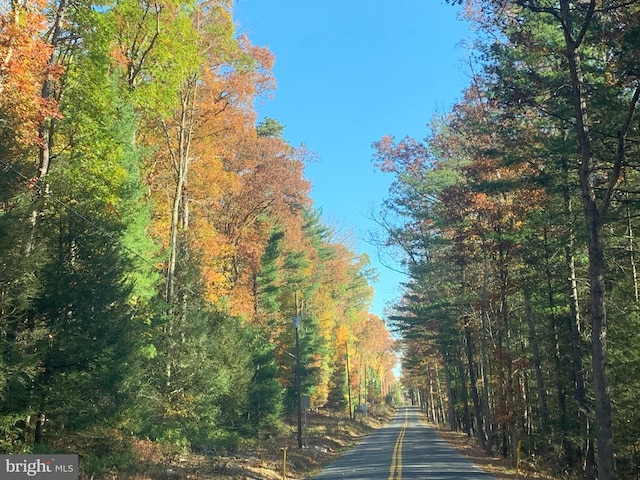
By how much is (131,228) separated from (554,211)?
53.7ft

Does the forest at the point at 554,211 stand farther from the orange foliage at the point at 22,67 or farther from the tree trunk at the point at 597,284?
the orange foliage at the point at 22,67

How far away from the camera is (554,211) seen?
19.8m

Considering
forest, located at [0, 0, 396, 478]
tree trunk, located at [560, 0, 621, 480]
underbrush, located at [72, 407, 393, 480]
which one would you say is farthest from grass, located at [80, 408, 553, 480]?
tree trunk, located at [560, 0, 621, 480]

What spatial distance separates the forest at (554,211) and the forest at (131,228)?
9.94m

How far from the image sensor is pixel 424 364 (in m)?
67.6

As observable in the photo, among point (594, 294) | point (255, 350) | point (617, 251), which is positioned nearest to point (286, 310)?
point (255, 350)

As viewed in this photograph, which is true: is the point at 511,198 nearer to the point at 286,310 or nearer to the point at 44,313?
the point at 44,313

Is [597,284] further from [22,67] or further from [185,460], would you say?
Answer: [185,460]

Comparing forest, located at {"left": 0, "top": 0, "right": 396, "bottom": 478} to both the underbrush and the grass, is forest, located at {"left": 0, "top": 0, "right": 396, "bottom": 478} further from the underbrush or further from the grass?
the grass

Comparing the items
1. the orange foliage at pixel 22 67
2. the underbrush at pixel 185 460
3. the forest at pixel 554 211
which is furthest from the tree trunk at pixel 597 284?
the orange foliage at pixel 22 67

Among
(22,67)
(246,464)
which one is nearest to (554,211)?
(246,464)

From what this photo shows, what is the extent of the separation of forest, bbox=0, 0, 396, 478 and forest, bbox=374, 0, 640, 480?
9.94 metres

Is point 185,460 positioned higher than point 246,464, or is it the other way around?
point 185,460

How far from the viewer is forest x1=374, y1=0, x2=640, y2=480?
39.9 ft
